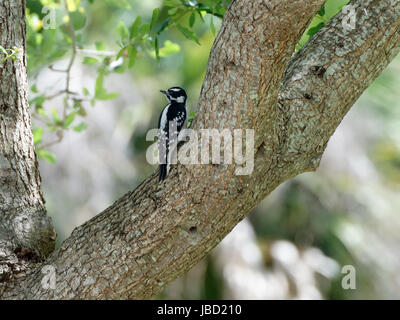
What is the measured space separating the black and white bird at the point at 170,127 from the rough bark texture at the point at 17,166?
32.2 inches

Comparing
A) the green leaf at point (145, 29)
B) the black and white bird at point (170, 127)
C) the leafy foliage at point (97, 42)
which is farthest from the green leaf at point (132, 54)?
the black and white bird at point (170, 127)

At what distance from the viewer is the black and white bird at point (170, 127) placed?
10.1 feet

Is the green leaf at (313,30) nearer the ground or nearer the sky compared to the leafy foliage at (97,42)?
nearer the ground

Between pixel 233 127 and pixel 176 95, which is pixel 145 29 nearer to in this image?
pixel 176 95

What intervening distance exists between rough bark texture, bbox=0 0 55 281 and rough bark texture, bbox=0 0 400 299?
0.70 feet

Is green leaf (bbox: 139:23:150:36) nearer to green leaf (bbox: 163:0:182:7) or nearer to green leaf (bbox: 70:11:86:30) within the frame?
green leaf (bbox: 163:0:182:7)

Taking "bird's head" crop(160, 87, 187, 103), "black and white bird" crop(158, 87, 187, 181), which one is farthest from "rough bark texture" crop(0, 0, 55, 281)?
"bird's head" crop(160, 87, 187, 103)

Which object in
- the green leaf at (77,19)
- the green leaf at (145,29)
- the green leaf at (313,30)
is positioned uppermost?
the green leaf at (77,19)

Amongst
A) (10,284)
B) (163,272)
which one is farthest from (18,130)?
(163,272)

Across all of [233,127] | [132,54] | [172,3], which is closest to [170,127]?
[132,54]

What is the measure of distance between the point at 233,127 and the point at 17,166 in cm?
137

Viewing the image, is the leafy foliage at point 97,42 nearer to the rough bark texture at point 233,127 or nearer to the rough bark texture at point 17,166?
the rough bark texture at point 233,127

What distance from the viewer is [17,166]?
3.26 m

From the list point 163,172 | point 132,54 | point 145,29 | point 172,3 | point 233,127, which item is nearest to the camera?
point 233,127
